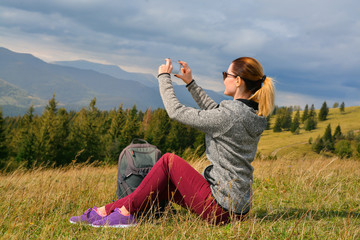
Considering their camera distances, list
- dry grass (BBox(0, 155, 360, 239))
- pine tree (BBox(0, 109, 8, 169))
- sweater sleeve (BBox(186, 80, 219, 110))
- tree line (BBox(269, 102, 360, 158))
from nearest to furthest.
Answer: dry grass (BBox(0, 155, 360, 239))
sweater sleeve (BBox(186, 80, 219, 110))
pine tree (BBox(0, 109, 8, 169))
tree line (BBox(269, 102, 360, 158))

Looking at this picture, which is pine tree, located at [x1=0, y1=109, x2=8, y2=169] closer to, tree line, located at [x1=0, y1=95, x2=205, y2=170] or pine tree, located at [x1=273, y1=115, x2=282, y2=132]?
tree line, located at [x1=0, y1=95, x2=205, y2=170]

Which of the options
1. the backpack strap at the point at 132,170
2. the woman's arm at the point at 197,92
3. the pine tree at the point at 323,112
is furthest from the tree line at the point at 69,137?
the pine tree at the point at 323,112

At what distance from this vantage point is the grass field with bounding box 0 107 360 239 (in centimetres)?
237

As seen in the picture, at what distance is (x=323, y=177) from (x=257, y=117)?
134 inches

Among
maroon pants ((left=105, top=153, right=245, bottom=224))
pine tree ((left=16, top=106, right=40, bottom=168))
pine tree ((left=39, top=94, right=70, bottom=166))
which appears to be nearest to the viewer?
maroon pants ((left=105, top=153, right=245, bottom=224))

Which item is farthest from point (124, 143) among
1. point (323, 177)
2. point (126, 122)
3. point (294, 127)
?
point (294, 127)

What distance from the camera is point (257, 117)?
247 centimetres

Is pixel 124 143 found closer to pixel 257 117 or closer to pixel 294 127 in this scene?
pixel 257 117

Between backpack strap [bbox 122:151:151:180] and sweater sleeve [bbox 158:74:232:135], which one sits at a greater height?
sweater sleeve [bbox 158:74:232:135]

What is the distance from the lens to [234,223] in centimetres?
235

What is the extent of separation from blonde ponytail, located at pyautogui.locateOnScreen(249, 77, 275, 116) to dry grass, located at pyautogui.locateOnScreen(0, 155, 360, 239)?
900 mm

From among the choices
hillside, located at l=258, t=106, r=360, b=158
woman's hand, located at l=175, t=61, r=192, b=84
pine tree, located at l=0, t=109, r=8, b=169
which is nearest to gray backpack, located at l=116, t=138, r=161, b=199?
woman's hand, located at l=175, t=61, r=192, b=84

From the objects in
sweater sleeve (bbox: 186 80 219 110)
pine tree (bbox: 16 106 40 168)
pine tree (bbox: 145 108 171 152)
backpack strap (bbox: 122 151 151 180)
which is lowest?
pine tree (bbox: 16 106 40 168)

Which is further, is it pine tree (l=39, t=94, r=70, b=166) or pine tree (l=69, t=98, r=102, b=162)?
pine tree (l=69, t=98, r=102, b=162)
